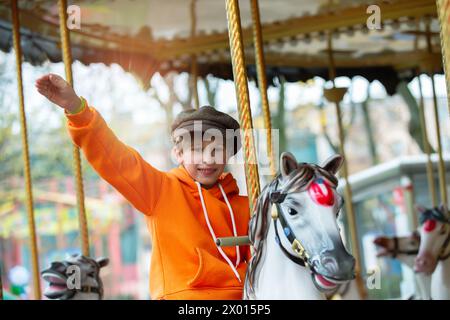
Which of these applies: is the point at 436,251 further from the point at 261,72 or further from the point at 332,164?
the point at 332,164

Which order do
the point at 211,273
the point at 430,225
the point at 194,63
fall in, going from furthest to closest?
the point at 194,63
the point at 430,225
the point at 211,273

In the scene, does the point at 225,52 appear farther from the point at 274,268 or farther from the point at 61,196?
the point at 61,196

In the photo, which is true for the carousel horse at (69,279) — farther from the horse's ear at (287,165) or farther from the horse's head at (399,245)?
the horse's head at (399,245)

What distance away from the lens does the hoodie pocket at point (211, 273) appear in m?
2.68

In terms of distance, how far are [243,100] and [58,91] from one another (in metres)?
0.58

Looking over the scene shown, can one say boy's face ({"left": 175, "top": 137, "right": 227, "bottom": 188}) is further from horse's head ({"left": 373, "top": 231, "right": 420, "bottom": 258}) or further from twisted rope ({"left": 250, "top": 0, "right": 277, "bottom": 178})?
horse's head ({"left": 373, "top": 231, "right": 420, "bottom": 258})

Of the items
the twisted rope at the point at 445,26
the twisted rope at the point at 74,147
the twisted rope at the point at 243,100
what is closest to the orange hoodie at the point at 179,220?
the twisted rope at the point at 243,100

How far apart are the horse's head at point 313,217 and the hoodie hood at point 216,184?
588mm

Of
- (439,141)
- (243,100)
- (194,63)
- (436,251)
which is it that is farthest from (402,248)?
(243,100)

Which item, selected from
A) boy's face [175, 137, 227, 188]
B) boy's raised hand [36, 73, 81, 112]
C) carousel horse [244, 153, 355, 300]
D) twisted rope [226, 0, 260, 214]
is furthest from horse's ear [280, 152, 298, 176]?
boy's raised hand [36, 73, 81, 112]

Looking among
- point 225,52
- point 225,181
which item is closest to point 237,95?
point 225,181

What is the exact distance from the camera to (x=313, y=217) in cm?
216
